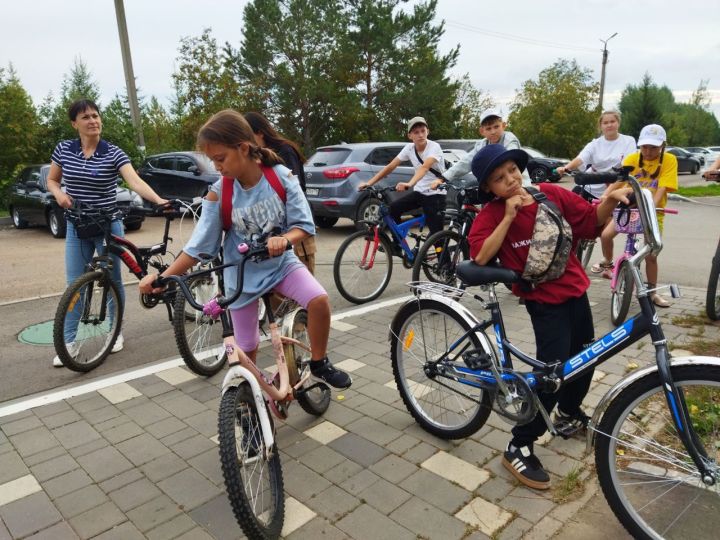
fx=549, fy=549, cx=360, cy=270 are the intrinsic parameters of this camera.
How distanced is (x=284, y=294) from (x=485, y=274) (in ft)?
3.48

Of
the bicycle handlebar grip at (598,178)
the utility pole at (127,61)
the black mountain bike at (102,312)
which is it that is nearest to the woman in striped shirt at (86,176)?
the black mountain bike at (102,312)

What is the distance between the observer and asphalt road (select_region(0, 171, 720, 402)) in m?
4.45

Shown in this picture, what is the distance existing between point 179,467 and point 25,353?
2.65 meters

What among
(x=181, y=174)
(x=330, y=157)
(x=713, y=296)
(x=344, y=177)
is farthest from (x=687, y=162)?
(x=713, y=296)

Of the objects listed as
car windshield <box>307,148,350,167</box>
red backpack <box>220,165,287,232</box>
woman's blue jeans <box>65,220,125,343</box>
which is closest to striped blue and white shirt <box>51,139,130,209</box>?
woman's blue jeans <box>65,220,125,343</box>

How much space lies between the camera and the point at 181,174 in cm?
1299

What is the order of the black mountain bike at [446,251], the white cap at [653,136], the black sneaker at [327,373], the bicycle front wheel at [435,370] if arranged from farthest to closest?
the black mountain bike at [446,251], the white cap at [653,136], the black sneaker at [327,373], the bicycle front wheel at [435,370]

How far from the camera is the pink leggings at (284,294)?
2.89 metres

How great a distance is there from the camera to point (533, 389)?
8.78 feet

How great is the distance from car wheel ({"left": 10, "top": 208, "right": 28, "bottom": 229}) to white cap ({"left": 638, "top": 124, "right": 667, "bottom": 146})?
1325 centimetres

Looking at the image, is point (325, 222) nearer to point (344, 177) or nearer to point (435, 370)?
point (344, 177)

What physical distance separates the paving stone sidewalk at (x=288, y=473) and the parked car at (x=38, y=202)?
8.37 meters

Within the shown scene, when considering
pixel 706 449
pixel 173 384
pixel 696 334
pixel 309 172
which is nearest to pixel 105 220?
pixel 173 384

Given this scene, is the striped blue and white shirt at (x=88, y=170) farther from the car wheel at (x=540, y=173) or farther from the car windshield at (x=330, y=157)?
the car windshield at (x=330, y=157)
